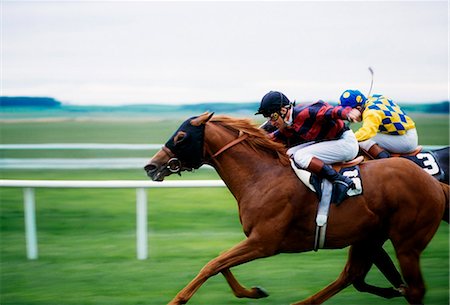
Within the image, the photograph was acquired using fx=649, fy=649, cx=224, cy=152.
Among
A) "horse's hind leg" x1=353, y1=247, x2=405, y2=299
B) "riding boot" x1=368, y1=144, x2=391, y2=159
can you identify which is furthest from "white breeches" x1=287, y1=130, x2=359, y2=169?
"horse's hind leg" x1=353, y1=247, x2=405, y2=299

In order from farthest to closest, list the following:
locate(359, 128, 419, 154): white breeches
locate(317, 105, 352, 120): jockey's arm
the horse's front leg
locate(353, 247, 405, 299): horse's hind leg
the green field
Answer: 1. the green field
2. locate(359, 128, 419, 154): white breeches
3. locate(353, 247, 405, 299): horse's hind leg
4. locate(317, 105, 352, 120): jockey's arm
5. the horse's front leg

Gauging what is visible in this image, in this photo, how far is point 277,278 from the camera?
215 inches

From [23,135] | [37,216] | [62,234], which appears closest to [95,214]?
[37,216]

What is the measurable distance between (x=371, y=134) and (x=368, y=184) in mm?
416

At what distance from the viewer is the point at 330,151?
4.37 meters

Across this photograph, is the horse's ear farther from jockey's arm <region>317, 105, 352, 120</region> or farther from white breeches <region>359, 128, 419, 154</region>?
white breeches <region>359, 128, 419, 154</region>

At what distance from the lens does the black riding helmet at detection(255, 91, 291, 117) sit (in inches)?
171

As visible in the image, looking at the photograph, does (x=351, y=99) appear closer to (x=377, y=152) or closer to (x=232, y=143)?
(x=377, y=152)

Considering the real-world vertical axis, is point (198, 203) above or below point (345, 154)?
below

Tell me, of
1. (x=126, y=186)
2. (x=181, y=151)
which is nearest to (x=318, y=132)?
(x=181, y=151)

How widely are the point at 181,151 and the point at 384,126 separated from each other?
5.20 feet

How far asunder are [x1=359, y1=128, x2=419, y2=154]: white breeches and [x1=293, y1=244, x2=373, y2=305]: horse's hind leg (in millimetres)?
762

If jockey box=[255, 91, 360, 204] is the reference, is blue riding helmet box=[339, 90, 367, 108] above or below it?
above

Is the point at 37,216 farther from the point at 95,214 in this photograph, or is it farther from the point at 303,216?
the point at 303,216
